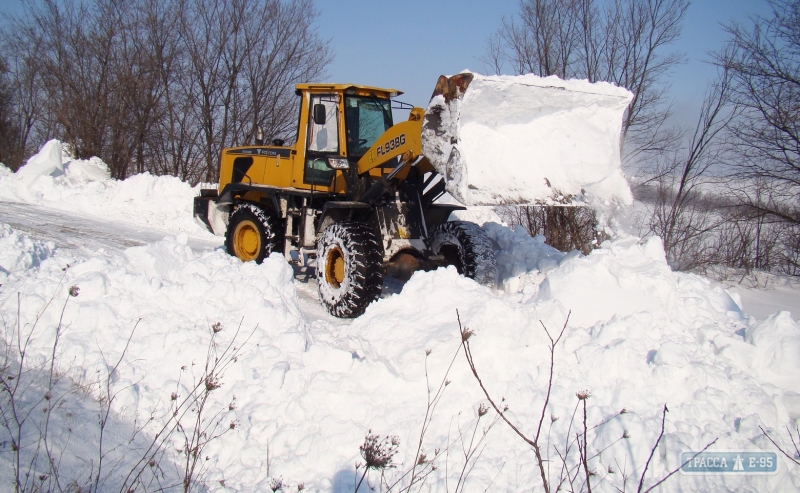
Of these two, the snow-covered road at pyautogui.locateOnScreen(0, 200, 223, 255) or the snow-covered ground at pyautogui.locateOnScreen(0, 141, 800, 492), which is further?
the snow-covered road at pyautogui.locateOnScreen(0, 200, 223, 255)

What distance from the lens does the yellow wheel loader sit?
5668 mm

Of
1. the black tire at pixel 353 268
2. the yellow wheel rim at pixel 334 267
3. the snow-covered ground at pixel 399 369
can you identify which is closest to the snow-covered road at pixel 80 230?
the snow-covered ground at pixel 399 369

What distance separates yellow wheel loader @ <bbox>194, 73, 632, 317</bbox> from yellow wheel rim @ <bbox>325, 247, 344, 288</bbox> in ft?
0.04

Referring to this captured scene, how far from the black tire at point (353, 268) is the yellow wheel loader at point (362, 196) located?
0.01 meters

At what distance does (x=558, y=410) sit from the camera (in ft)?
11.9

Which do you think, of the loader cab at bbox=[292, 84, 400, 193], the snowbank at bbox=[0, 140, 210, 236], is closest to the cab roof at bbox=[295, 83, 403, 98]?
the loader cab at bbox=[292, 84, 400, 193]

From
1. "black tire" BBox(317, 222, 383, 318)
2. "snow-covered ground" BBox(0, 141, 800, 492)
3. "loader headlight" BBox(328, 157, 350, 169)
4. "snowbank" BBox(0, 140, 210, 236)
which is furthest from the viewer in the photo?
"snowbank" BBox(0, 140, 210, 236)

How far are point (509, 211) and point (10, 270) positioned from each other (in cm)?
1017

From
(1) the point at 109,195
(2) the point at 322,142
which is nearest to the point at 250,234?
(2) the point at 322,142

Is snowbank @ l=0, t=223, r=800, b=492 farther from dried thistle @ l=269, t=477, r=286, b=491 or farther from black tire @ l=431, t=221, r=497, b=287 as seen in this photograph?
black tire @ l=431, t=221, r=497, b=287

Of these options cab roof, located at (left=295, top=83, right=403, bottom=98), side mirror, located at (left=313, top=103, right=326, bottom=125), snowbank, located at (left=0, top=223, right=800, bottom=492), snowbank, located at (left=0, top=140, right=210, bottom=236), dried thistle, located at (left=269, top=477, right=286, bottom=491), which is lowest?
dried thistle, located at (left=269, top=477, right=286, bottom=491)

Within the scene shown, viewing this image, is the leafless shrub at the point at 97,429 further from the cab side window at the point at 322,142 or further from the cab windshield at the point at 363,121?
the cab windshield at the point at 363,121

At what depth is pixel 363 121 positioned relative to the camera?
701cm

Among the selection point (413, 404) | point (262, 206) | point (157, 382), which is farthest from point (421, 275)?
point (262, 206)
